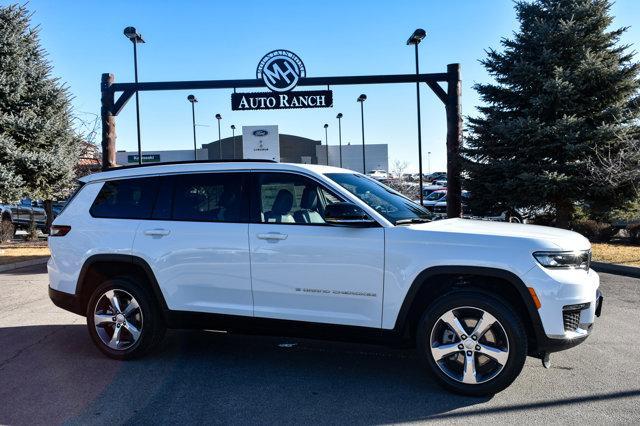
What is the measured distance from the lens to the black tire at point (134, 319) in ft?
16.9

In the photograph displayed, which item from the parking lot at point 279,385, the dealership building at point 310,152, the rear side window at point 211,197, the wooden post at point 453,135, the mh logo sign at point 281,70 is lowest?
the parking lot at point 279,385

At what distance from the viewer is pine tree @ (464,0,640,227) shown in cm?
1338

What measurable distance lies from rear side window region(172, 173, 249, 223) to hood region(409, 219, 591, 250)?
1605mm

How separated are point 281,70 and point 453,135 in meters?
4.55

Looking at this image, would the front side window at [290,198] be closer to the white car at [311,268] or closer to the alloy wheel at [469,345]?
the white car at [311,268]

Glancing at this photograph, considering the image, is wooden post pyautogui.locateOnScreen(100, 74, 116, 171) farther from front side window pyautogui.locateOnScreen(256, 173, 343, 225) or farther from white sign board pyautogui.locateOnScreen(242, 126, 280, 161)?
white sign board pyautogui.locateOnScreen(242, 126, 280, 161)

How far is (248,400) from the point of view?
4.24 m

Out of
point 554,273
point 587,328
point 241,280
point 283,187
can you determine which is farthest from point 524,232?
point 241,280

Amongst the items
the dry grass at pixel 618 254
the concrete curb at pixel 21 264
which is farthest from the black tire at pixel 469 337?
the concrete curb at pixel 21 264

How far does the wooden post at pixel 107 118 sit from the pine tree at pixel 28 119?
1894mm

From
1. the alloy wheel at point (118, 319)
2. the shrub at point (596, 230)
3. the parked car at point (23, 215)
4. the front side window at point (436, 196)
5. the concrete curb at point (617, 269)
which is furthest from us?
the front side window at point (436, 196)

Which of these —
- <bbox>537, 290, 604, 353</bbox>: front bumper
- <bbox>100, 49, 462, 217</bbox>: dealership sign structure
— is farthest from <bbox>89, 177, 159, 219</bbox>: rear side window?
<bbox>100, 49, 462, 217</bbox>: dealership sign structure

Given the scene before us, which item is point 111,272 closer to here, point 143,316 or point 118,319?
point 118,319

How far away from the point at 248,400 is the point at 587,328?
2.72 m
